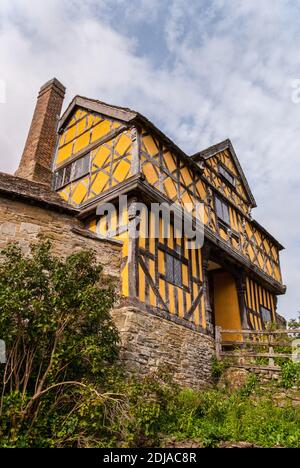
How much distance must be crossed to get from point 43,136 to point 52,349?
8.84 m

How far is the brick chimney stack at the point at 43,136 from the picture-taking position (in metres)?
12.5

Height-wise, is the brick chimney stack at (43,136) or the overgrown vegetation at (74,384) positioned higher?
the brick chimney stack at (43,136)

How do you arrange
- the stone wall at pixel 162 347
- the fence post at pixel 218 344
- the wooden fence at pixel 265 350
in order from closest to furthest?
the stone wall at pixel 162 347
the wooden fence at pixel 265 350
the fence post at pixel 218 344

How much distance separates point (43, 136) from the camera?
13250 mm

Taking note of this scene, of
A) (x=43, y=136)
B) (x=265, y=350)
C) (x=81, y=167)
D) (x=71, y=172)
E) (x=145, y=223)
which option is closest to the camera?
(x=145, y=223)

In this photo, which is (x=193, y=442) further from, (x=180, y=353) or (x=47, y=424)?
(x=180, y=353)

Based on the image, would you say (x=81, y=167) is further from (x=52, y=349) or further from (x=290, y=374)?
(x=290, y=374)

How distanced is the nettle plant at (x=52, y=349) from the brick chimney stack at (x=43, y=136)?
6111 mm

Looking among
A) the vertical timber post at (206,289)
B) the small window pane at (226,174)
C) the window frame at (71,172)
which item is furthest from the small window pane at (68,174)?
the small window pane at (226,174)

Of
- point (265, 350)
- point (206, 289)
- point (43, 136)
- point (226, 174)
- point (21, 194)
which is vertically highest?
point (43, 136)

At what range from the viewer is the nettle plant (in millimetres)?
5707

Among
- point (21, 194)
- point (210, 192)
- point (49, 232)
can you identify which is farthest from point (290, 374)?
point (21, 194)

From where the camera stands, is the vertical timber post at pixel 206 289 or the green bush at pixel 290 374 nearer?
the green bush at pixel 290 374

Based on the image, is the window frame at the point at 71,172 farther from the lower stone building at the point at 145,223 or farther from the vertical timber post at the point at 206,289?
the vertical timber post at the point at 206,289
